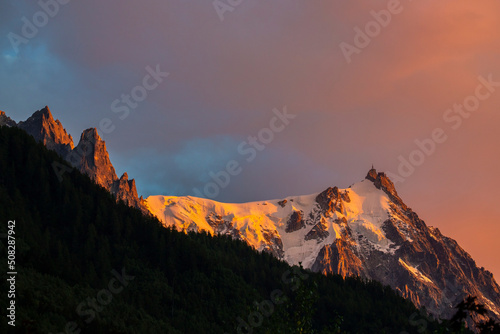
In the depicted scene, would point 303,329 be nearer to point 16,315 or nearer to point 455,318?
point 455,318

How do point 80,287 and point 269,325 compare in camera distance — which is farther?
point 80,287

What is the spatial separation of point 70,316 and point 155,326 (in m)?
43.8

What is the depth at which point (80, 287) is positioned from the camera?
600 ft

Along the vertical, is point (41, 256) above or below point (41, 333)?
above

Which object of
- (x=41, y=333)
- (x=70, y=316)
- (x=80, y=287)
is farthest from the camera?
(x=80, y=287)

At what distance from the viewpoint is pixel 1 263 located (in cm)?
15650

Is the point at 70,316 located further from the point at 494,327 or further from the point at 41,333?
the point at 494,327

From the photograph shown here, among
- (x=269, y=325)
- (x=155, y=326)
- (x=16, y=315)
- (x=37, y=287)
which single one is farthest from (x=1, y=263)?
(x=269, y=325)

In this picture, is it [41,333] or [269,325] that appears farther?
[41,333]

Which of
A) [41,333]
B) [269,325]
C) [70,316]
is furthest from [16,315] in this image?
[269,325]

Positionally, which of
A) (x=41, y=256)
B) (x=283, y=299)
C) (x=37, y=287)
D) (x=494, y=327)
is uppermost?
(x=41, y=256)

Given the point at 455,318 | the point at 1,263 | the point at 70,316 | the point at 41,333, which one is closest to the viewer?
the point at 455,318

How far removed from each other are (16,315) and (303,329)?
273 feet

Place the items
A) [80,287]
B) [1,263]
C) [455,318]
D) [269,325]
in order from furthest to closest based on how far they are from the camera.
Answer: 1. [80,287]
2. [1,263]
3. [269,325]
4. [455,318]
